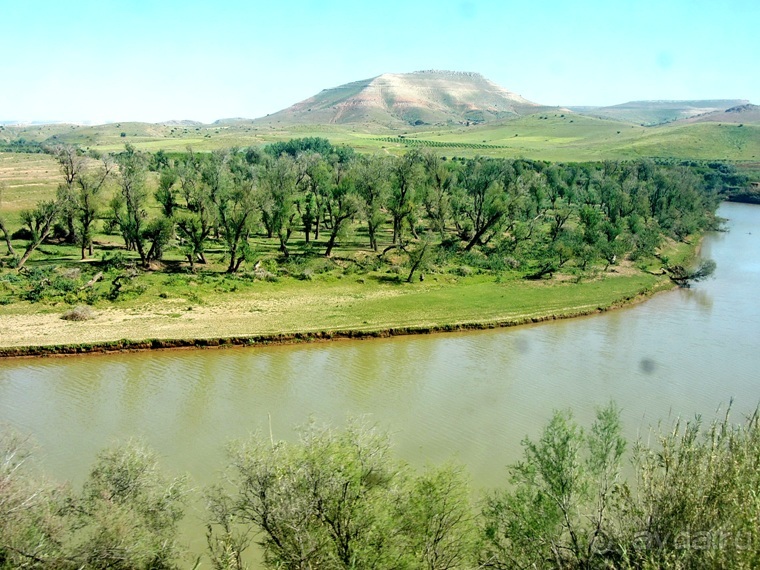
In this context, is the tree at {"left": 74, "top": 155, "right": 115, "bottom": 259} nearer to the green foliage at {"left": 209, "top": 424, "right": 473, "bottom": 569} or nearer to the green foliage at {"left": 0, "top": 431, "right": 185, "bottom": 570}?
the green foliage at {"left": 0, "top": 431, "right": 185, "bottom": 570}

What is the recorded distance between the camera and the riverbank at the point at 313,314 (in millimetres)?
29953

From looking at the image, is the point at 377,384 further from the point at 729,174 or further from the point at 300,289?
the point at 729,174

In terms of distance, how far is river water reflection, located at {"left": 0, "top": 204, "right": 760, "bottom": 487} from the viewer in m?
21.0

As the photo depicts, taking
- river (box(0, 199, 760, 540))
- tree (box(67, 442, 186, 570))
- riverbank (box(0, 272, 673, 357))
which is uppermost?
tree (box(67, 442, 186, 570))

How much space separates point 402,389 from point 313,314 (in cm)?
1075

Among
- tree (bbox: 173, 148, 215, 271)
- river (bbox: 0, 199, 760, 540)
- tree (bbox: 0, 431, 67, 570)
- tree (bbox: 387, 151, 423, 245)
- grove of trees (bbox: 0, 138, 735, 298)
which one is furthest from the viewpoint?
tree (bbox: 387, 151, 423, 245)

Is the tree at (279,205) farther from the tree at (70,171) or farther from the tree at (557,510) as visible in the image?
the tree at (557,510)

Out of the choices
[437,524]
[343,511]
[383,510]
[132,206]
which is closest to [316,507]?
[343,511]

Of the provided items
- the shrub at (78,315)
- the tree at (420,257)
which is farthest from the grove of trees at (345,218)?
the shrub at (78,315)

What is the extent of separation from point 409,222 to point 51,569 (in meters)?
45.7

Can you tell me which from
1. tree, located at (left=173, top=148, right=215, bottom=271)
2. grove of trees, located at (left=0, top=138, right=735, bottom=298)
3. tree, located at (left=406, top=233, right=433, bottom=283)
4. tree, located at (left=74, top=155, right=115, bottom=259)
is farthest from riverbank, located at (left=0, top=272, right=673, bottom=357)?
tree, located at (left=74, top=155, right=115, bottom=259)

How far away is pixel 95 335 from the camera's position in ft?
98.4

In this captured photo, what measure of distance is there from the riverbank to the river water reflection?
890mm

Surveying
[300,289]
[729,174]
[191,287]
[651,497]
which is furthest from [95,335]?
[729,174]
